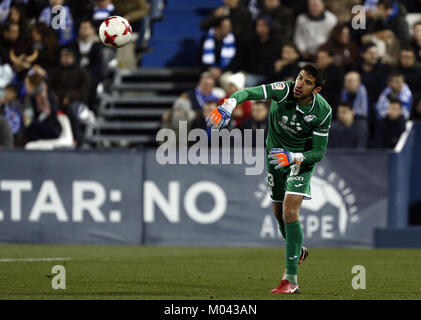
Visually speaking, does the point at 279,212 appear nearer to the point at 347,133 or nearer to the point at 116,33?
the point at 116,33

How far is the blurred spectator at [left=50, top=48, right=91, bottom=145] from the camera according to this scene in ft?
65.2

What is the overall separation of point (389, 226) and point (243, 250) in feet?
7.96

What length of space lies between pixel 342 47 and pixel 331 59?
607mm

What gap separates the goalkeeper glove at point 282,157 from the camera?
1005 centimetres

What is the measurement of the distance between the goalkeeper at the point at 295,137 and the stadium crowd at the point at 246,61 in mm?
6630

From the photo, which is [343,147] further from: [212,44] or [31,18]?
[31,18]

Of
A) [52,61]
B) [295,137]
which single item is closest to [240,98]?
[295,137]

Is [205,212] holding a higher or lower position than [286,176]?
lower

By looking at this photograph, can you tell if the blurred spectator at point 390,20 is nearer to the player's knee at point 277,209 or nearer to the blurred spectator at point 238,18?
the blurred spectator at point 238,18

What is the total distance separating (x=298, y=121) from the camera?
1045cm

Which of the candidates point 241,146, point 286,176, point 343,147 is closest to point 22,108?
point 241,146

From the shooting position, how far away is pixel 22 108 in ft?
65.1

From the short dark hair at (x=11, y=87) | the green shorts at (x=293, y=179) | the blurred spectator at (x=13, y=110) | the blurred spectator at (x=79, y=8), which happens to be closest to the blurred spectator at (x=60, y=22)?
the blurred spectator at (x=79, y=8)

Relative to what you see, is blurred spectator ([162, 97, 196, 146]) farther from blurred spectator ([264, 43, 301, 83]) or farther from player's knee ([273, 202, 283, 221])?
player's knee ([273, 202, 283, 221])
